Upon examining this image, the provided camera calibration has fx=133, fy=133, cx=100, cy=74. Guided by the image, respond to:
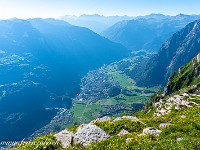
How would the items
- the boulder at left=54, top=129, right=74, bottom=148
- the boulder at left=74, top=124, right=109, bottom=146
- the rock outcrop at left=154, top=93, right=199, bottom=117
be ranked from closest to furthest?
the boulder at left=74, top=124, right=109, bottom=146
the boulder at left=54, top=129, right=74, bottom=148
the rock outcrop at left=154, top=93, right=199, bottom=117

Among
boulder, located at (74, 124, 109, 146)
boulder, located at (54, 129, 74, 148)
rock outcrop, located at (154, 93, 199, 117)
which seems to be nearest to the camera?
boulder, located at (74, 124, 109, 146)

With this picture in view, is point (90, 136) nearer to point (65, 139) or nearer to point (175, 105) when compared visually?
point (65, 139)

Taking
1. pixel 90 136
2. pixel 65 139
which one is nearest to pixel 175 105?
pixel 90 136

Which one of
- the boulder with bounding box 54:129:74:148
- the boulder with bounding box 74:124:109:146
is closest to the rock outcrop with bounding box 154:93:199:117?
the boulder with bounding box 74:124:109:146

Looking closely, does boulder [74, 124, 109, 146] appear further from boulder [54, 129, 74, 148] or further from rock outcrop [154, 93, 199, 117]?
rock outcrop [154, 93, 199, 117]

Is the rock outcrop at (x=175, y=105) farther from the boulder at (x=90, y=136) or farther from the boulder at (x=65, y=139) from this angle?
the boulder at (x=65, y=139)

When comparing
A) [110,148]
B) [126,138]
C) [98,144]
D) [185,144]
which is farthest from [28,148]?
[185,144]

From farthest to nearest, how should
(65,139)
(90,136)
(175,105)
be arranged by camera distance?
(175,105)
(65,139)
(90,136)

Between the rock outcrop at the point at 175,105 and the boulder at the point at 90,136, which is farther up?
the boulder at the point at 90,136

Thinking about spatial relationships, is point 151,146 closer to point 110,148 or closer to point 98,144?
point 110,148

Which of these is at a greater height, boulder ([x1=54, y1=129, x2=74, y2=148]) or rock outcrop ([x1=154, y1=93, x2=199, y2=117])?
boulder ([x1=54, y1=129, x2=74, y2=148])

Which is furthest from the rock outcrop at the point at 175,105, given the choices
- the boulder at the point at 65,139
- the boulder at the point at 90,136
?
the boulder at the point at 65,139
